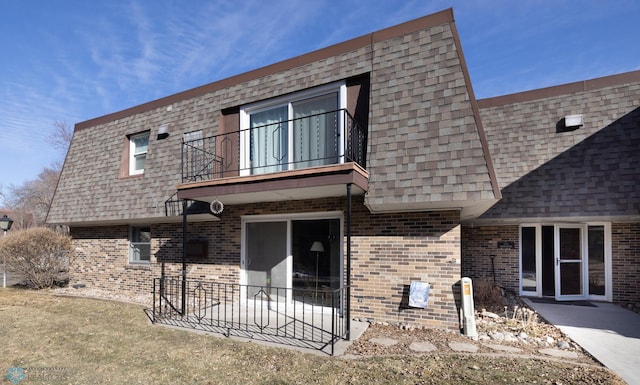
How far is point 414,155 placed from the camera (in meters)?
5.99

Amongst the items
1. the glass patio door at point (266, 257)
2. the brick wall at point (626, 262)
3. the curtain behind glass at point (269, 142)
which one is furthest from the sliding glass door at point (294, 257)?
the brick wall at point (626, 262)

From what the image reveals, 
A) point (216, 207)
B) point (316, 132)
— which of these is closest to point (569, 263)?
point (316, 132)

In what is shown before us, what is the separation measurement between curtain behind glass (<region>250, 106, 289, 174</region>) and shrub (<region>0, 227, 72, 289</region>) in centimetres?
784

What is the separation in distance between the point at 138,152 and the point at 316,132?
6.41 m

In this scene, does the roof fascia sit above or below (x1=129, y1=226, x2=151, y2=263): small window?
above

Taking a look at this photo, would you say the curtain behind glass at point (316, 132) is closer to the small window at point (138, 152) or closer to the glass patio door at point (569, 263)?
the small window at point (138, 152)

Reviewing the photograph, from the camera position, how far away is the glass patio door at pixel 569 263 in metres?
9.17

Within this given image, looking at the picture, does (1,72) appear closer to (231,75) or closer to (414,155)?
(231,75)

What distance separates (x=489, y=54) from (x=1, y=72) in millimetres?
14008

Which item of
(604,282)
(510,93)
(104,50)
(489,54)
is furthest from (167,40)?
(604,282)

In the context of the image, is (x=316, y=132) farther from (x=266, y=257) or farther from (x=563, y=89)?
(x=563, y=89)

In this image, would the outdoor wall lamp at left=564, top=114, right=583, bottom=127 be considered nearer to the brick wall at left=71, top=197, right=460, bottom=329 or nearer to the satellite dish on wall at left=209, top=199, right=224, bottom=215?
the brick wall at left=71, top=197, right=460, bottom=329

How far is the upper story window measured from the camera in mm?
7141

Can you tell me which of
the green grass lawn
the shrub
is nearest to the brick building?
the shrub
